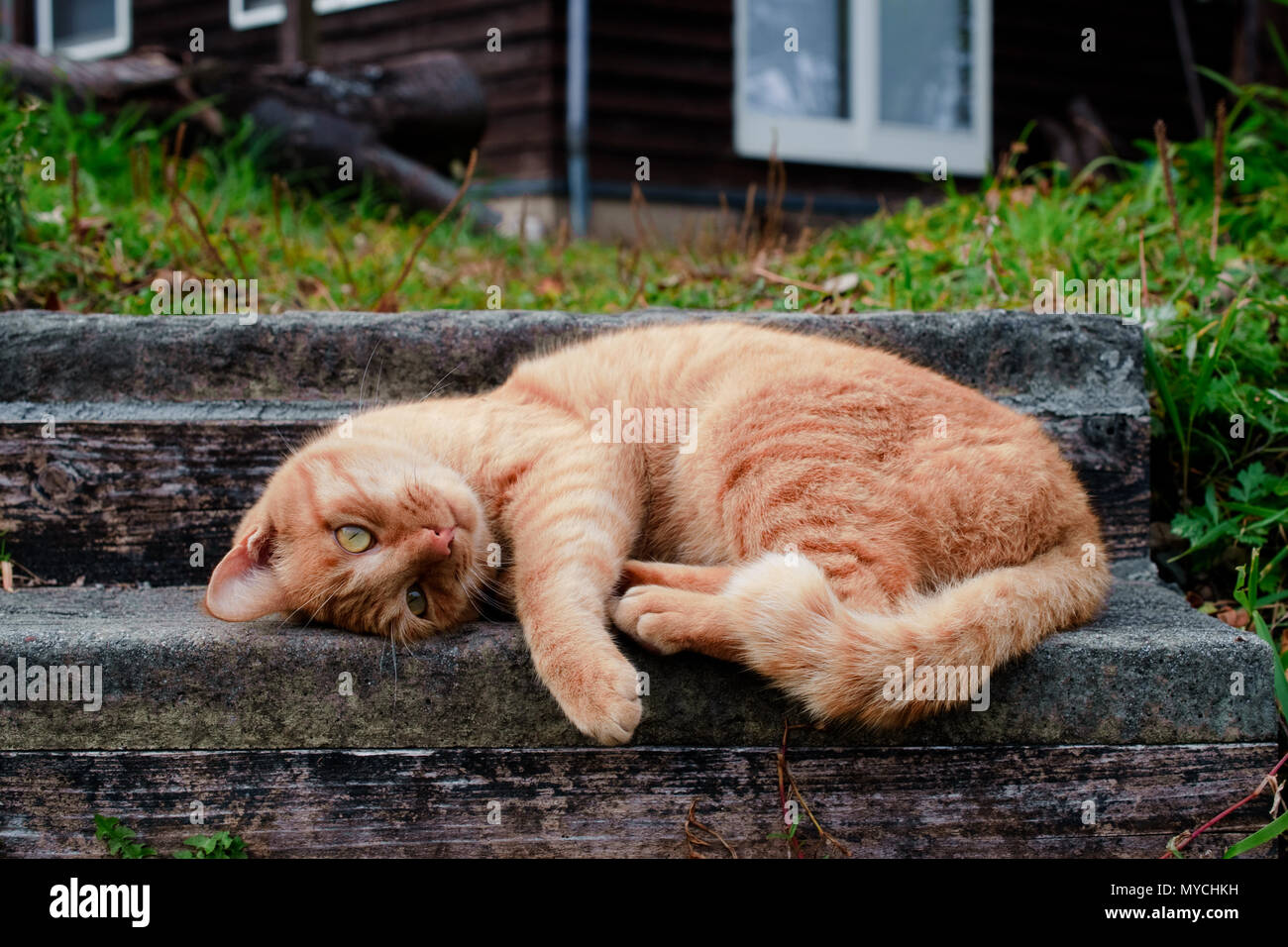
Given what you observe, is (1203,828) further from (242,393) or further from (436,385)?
(242,393)

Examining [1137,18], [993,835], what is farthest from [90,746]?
[1137,18]

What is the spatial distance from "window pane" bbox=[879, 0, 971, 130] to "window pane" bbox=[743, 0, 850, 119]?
21.5 inches

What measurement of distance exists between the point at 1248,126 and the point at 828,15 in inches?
209

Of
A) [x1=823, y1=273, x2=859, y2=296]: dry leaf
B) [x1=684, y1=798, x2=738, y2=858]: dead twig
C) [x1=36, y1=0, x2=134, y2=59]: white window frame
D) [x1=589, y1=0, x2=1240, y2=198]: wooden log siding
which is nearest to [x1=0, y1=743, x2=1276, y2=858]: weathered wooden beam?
[x1=684, y1=798, x2=738, y2=858]: dead twig

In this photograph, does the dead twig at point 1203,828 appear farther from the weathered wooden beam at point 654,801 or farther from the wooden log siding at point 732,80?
the wooden log siding at point 732,80

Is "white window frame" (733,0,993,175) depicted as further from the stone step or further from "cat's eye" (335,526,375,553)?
"cat's eye" (335,526,375,553)

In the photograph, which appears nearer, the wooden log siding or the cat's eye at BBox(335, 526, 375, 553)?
the cat's eye at BBox(335, 526, 375, 553)

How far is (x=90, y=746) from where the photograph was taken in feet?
6.59

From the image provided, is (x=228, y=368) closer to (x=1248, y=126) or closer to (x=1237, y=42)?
(x=1248, y=126)

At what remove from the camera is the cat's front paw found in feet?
6.05

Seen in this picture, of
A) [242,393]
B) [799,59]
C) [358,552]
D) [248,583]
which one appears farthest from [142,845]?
[799,59]

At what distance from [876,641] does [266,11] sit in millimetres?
10329

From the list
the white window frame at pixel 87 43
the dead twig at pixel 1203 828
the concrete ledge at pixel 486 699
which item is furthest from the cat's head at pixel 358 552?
the white window frame at pixel 87 43

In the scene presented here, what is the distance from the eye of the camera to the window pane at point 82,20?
12.4m
